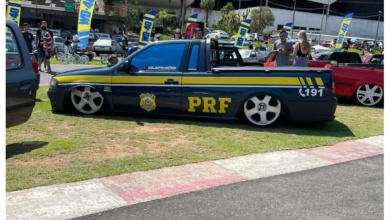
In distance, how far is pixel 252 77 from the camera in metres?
6.82

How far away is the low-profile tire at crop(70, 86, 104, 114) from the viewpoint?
744 centimetres

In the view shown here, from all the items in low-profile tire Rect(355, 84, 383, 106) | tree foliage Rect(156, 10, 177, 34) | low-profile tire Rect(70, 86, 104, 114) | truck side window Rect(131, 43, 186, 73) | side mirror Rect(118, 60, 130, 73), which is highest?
tree foliage Rect(156, 10, 177, 34)

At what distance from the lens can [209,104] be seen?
22.6 feet

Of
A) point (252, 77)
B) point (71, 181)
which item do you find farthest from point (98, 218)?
point (252, 77)

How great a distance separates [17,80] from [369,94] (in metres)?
8.42

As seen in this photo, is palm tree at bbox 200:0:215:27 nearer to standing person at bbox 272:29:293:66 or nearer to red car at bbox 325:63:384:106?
standing person at bbox 272:29:293:66

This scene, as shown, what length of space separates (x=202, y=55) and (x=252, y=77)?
0.99 metres

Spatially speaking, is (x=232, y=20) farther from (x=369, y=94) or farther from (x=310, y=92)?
(x=310, y=92)

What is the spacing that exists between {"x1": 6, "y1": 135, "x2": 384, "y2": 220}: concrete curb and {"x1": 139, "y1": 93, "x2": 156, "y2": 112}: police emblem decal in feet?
7.83

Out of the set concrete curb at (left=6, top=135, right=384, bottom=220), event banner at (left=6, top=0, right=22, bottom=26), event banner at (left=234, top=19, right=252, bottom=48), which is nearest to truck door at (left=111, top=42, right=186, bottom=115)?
concrete curb at (left=6, top=135, right=384, bottom=220)

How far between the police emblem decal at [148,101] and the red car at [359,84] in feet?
16.7

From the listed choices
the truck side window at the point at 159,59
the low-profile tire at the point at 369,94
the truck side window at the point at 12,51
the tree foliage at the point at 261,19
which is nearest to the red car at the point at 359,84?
the low-profile tire at the point at 369,94

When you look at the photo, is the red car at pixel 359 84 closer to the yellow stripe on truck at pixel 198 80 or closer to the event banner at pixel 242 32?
the yellow stripe on truck at pixel 198 80

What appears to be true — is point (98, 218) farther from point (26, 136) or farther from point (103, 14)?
point (103, 14)
